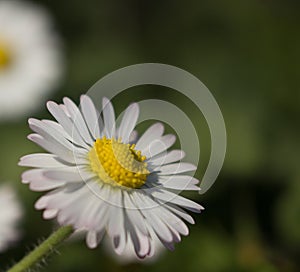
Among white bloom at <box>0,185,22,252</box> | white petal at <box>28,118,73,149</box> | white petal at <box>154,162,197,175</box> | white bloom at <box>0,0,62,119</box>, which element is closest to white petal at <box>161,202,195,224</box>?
white petal at <box>154,162,197,175</box>

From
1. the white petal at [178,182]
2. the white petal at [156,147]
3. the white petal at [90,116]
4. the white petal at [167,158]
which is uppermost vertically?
the white petal at [90,116]

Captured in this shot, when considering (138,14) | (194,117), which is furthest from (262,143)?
(138,14)

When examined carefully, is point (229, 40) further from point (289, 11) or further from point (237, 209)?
point (237, 209)

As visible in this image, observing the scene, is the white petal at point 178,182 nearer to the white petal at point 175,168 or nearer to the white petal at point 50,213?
the white petal at point 175,168

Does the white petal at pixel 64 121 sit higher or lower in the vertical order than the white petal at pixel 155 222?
higher

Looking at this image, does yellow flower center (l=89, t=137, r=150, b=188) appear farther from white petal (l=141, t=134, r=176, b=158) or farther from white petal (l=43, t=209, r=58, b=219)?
white petal (l=43, t=209, r=58, b=219)

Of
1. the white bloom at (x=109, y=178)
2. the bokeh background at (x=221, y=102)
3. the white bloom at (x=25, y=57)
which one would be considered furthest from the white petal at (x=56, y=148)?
the white bloom at (x=25, y=57)
